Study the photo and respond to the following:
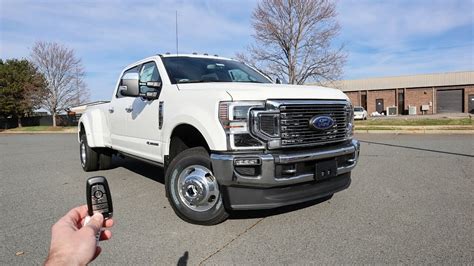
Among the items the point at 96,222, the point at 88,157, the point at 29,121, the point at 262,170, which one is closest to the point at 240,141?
the point at 262,170

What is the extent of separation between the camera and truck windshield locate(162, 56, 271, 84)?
499cm

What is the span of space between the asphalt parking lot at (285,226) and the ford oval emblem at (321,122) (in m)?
1.04

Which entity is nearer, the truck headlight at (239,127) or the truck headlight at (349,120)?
the truck headlight at (239,127)

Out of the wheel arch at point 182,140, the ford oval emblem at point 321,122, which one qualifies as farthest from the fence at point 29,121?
the ford oval emblem at point 321,122

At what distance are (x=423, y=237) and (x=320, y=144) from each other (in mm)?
1315

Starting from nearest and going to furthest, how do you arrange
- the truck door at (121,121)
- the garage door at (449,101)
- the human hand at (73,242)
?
the human hand at (73,242) → the truck door at (121,121) → the garage door at (449,101)

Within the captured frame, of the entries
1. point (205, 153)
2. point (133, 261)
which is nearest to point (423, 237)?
point (205, 153)

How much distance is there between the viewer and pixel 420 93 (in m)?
48.7

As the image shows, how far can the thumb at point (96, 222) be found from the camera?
1396 millimetres

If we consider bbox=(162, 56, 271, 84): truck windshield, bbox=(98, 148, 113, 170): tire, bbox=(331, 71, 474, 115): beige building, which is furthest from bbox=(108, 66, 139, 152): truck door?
bbox=(331, 71, 474, 115): beige building

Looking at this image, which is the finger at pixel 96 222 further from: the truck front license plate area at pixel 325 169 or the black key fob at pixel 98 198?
the truck front license plate area at pixel 325 169

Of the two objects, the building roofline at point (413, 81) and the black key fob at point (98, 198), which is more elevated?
the building roofline at point (413, 81)

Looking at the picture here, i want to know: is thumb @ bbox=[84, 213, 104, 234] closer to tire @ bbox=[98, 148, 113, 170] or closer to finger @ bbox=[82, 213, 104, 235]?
finger @ bbox=[82, 213, 104, 235]

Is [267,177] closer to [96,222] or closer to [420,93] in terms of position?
[96,222]
